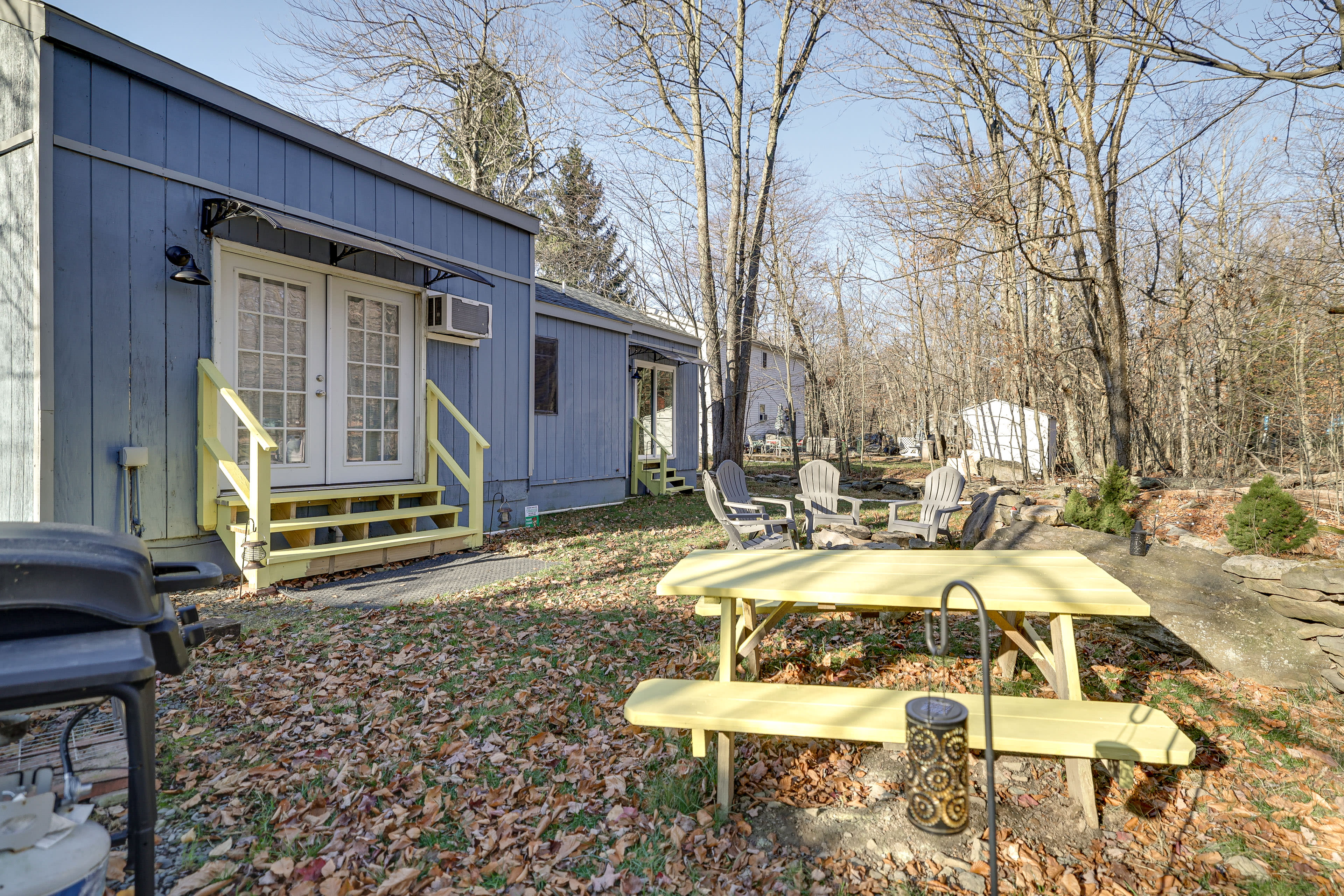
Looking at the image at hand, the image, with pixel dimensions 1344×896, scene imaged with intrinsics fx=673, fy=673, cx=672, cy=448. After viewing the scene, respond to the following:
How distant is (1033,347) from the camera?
1254 centimetres

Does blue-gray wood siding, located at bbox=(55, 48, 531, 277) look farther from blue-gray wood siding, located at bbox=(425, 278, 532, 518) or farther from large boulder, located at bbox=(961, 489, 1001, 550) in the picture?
large boulder, located at bbox=(961, 489, 1001, 550)

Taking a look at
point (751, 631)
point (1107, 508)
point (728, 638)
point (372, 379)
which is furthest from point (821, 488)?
point (728, 638)

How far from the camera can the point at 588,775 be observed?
283 centimetres

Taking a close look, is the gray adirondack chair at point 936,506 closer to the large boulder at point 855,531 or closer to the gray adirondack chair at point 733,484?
the large boulder at point 855,531

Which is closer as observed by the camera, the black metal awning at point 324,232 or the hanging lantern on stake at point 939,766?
the hanging lantern on stake at point 939,766

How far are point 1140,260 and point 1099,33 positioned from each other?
10.2 m

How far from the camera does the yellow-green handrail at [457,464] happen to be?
23.5 feet

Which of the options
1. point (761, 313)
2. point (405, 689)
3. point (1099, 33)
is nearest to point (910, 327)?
point (761, 313)

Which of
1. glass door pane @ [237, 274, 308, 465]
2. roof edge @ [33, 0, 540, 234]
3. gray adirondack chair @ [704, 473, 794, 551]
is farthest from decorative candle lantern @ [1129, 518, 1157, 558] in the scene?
roof edge @ [33, 0, 540, 234]

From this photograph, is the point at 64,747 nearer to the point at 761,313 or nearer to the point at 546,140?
the point at 761,313

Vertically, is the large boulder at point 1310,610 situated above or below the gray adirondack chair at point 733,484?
below

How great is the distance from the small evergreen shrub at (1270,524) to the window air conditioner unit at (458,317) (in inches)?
280

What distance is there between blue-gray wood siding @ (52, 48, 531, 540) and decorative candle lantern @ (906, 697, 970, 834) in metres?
5.70

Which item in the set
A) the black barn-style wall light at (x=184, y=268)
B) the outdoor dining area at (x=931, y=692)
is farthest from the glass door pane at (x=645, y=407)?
the outdoor dining area at (x=931, y=692)
